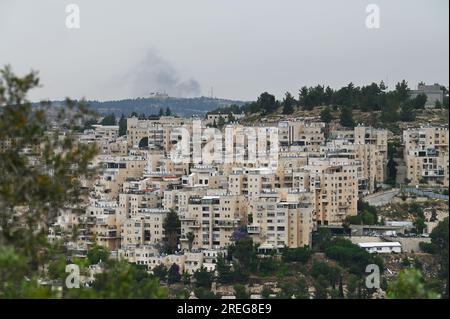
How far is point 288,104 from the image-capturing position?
35500mm

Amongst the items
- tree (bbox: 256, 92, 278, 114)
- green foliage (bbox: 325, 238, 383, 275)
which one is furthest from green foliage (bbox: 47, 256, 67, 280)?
tree (bbox: 256, 92, 278, 114)

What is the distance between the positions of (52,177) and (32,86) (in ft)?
2.05

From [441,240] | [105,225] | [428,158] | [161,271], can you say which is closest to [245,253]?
[161,271]

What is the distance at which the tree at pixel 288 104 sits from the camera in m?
35.4

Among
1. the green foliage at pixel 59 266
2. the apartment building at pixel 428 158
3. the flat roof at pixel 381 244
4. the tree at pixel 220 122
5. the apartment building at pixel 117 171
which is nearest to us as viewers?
the green foliage at pixel 59 266

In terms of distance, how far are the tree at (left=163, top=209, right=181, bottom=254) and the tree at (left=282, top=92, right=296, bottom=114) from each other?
9.17 m

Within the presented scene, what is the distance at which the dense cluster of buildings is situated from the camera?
25.6 meters

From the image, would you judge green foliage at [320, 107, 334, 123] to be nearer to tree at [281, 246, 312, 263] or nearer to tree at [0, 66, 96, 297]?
tree at [281, 246, 312, 263]

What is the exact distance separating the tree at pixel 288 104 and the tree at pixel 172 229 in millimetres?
9170

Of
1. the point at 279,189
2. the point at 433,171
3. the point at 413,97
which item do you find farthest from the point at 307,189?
the point at 413,97

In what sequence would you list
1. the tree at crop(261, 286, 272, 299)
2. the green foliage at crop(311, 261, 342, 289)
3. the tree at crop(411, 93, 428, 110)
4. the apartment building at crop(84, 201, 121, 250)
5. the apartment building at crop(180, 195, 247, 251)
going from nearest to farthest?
the tree at crop(261, 286, 272, 299) → the green foliage at crop(311, 261, 342, 289) → the apartment building at crop(180, 195, 247, 251) → the apartment building at crop(84, 201, 121, 250) → the tree at crop(411, 93, 428, 110)

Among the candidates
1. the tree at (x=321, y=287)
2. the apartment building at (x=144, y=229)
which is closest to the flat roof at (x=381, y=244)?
the tree at (x=321, y=287)

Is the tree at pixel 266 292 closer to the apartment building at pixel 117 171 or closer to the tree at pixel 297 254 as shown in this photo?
the tree at pixel 297 254

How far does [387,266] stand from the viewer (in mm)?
24672
